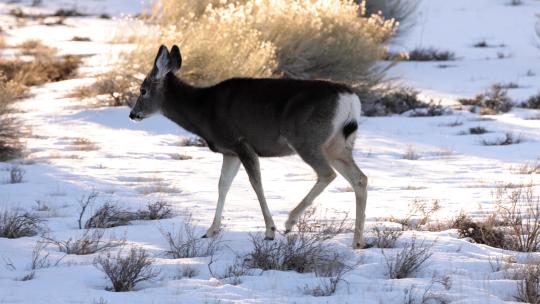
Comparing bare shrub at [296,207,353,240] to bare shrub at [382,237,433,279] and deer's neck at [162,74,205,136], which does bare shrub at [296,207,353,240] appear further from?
deer's neck at [162,74,205,136]

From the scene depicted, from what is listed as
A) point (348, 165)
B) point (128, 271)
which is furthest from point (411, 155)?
point (128, 271)

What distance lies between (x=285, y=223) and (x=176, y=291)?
7.08 ft

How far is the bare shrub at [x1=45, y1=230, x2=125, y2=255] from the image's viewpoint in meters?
7.54

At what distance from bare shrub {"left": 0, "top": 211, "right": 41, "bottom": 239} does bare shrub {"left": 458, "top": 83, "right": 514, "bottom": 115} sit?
10.1 metres

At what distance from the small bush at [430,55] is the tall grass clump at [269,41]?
11.9ft

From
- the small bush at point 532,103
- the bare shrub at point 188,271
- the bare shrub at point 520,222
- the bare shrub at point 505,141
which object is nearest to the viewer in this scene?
the bare shrub at point 188,271

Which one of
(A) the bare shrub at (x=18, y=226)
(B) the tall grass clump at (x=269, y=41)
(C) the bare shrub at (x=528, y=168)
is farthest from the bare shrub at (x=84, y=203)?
(B) the tall grass clump at (x=269, y=41)

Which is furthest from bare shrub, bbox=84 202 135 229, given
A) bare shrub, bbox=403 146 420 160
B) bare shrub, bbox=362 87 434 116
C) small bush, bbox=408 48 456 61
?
small bush, bbox=408 48 456 61

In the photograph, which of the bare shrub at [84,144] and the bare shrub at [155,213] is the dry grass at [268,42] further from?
the bare shrub at [155,213]

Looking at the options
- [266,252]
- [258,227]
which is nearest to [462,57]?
[258,227]

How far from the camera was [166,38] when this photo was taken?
1730 centimetres

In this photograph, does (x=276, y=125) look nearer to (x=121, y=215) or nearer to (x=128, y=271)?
(x=121, y=215)

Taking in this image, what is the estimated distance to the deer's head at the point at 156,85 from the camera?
30.5 ft

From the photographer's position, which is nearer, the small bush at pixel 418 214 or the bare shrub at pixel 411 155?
the small bush at pixel 418 214
